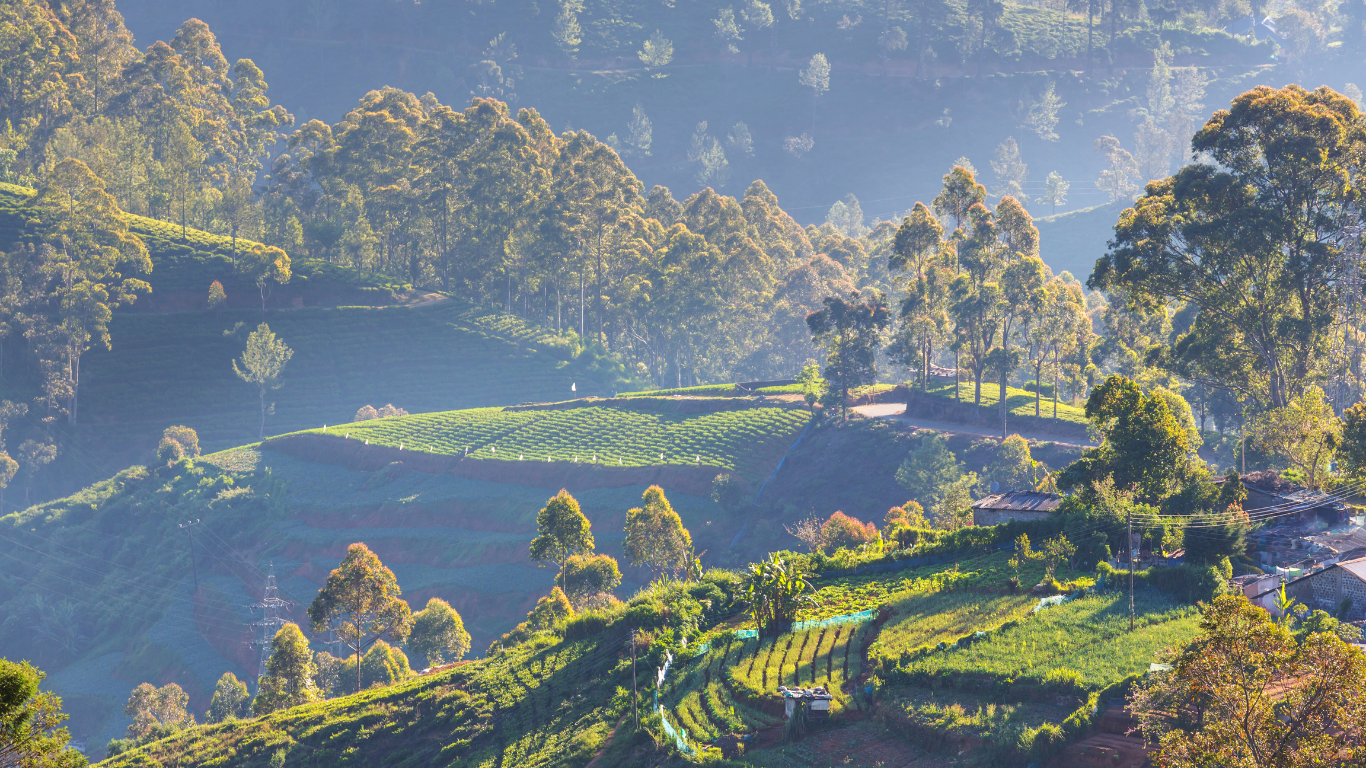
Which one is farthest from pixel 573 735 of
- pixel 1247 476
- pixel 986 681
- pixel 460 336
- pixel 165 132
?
pixel 165 132

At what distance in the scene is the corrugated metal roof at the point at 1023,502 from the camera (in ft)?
144

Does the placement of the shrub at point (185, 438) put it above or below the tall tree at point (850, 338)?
below

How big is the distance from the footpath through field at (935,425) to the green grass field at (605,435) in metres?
5.45

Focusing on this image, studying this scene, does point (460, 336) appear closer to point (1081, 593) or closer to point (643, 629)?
point (643, 629)

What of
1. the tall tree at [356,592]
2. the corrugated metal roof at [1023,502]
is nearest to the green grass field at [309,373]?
the tall tree at [356,592]

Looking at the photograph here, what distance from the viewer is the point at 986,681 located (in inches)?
1061

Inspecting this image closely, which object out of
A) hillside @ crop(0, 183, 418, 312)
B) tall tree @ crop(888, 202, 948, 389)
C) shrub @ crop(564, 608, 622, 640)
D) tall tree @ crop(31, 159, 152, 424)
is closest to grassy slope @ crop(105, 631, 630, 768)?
shrub @ crop(564, 608, 622, 640)

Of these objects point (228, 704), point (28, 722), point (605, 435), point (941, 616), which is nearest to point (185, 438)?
point (605, 435)

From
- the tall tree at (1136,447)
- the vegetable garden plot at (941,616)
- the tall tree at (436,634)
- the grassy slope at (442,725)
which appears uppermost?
the tall tree at (1136,447)

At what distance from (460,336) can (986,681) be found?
101814 millimetres

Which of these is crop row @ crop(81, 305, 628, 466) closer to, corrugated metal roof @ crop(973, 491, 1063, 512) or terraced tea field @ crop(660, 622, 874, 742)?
corrugated metal roof @ crop(973, 491, 1063, 512)

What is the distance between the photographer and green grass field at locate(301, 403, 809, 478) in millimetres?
81688

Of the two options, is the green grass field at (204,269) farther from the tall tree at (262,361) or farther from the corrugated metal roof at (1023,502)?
the corrugated metal roof at (1023,502)

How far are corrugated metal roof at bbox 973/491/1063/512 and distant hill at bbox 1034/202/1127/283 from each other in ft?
437
